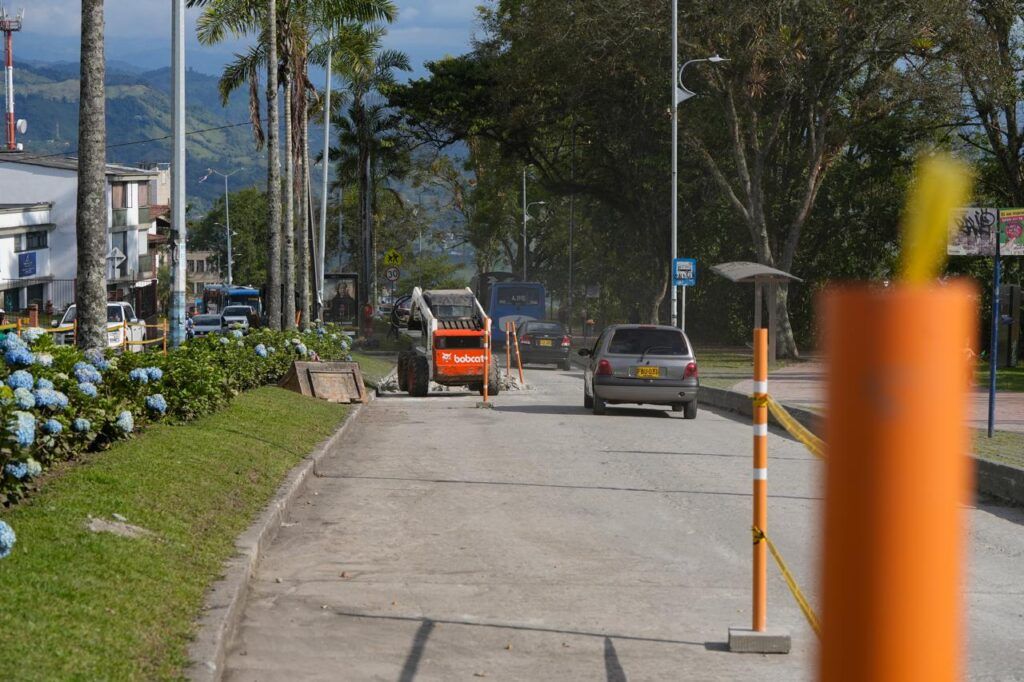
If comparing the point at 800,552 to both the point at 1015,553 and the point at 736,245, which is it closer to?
the point at 1015,553

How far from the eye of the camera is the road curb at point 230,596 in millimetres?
6098

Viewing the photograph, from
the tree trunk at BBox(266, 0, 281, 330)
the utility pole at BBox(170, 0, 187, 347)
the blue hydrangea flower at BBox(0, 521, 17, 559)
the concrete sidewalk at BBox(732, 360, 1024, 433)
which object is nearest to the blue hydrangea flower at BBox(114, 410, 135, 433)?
the blue hydrangea flower at BBox(0, 521, 17, 559)

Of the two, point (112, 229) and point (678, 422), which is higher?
point (112, 229)

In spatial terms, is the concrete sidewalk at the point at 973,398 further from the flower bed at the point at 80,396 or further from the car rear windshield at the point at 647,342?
the flower bed at the point at 80,396

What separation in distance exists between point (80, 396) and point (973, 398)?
17510 mm

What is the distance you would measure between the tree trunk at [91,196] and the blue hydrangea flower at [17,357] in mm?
4451

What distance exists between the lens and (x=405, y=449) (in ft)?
56.4

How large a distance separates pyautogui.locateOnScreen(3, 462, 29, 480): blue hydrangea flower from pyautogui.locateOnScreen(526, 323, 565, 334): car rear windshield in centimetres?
3557

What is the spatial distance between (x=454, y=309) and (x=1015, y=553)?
72.4 ft

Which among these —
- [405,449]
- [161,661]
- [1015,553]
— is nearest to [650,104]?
[405,449]

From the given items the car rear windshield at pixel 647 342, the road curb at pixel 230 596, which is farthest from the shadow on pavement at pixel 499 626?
the car rear windshield at pixel 647 342

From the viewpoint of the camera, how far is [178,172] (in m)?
20.8

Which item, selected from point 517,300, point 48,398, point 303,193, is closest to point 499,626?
point 48,398

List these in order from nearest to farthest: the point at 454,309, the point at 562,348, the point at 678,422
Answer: the point at 678,422
the point at 454,309
the point at 562,348
